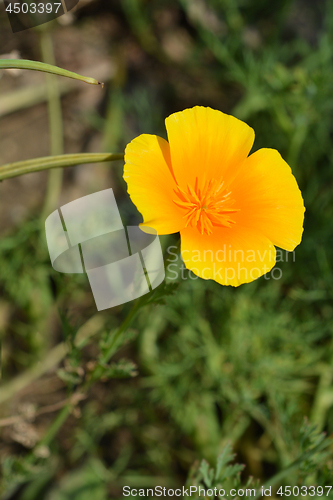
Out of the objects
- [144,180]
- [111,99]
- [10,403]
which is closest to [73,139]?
[111,99]

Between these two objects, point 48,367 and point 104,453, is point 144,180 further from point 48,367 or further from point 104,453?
point 104,453

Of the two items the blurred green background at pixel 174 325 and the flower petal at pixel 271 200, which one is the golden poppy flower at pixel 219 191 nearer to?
the flower petal at pixel 271 200

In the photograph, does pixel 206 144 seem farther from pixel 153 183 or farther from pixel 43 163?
pixel 43 163

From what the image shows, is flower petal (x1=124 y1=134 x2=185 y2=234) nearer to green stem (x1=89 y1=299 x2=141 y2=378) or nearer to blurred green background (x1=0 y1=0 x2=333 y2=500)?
green stem (x1=89 y1=299 x2=141 y2=378)

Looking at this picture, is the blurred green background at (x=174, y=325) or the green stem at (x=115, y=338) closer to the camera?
the green stem at (x=115, y=338)

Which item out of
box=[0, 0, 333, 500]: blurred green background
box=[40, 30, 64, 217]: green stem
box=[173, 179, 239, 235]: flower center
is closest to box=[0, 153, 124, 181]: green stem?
box=[173, 179, 239, 235]: flower center

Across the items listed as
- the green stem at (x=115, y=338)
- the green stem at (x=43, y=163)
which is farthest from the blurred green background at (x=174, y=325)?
the green stem at (x=43, y=163)

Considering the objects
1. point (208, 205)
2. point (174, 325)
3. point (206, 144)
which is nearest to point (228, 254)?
point (208, 205)
